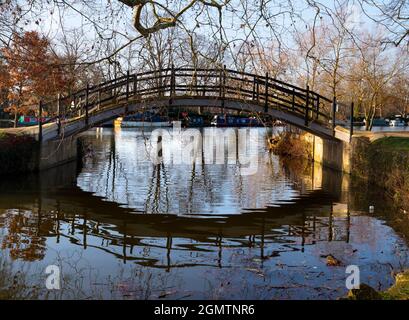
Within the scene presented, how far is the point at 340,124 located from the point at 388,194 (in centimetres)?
842

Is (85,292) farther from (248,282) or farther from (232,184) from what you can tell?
(232,184)

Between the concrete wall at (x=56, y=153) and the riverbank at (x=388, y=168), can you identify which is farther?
the concrete wall at (x=56, y=153)

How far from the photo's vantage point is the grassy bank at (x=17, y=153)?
18.9 metres

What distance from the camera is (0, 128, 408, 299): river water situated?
760cm

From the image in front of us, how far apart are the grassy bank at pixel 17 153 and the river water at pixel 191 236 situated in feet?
2.74

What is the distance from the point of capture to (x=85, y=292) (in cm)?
721

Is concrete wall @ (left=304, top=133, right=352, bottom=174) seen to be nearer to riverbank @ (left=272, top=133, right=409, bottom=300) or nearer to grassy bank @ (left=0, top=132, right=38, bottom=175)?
riverbank @ (left=272, top=133, right=409, bottom=300)

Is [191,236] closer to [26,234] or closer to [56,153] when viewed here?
[26,234]

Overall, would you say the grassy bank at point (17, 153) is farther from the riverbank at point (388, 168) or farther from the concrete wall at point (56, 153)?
the riverbank at point (388, 168)

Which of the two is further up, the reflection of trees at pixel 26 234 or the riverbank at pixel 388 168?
the riverbank at pixel 388 168

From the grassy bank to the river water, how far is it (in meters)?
0.83

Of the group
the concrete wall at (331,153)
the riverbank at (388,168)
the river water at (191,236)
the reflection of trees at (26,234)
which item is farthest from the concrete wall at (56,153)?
the concrete wall at (331,153)

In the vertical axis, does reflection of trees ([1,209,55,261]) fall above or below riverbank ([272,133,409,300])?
below

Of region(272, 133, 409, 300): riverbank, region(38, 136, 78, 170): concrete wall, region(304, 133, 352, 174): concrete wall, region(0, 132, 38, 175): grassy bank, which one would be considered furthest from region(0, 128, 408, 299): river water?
region(304, 133, 352, 174): concrete wall
